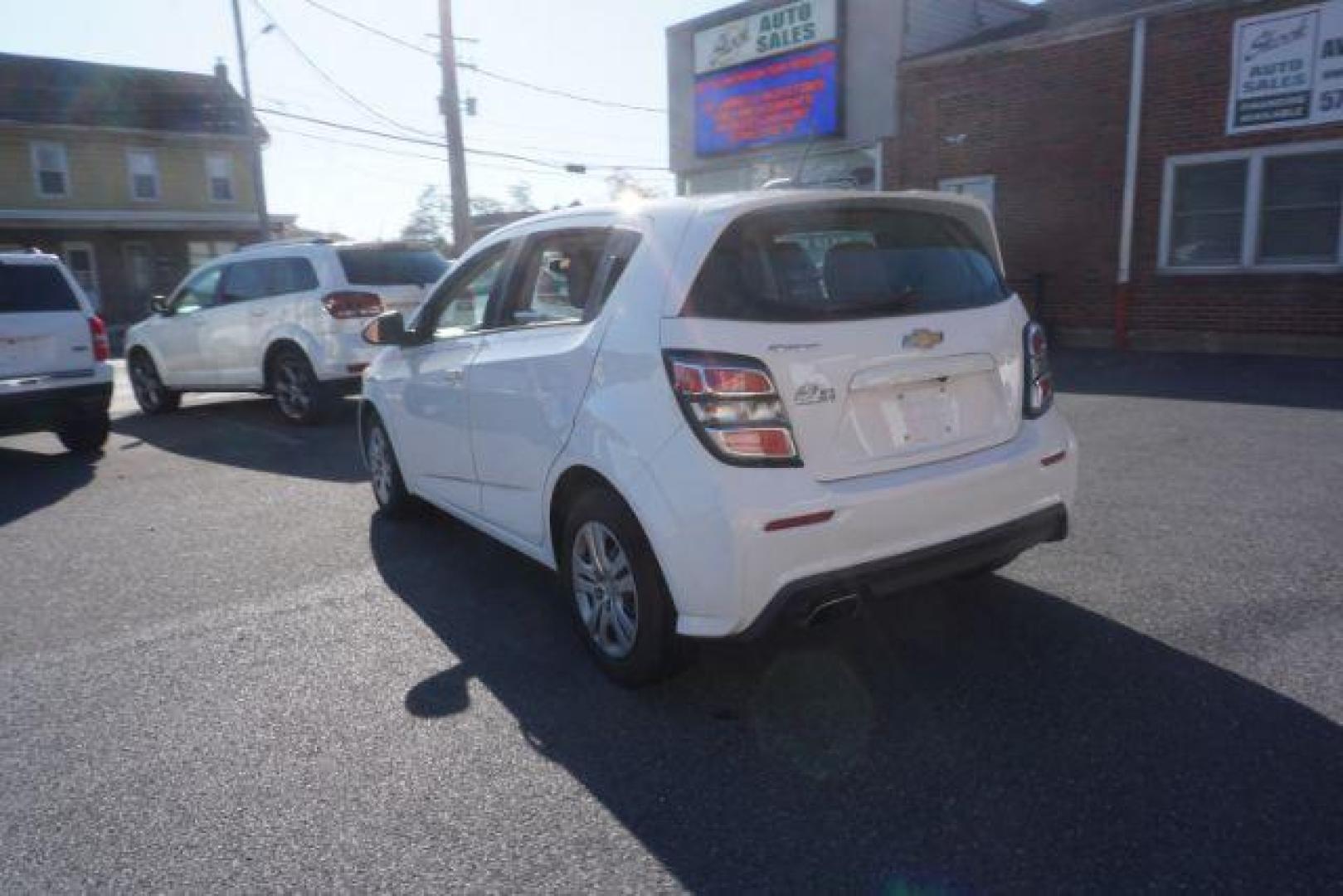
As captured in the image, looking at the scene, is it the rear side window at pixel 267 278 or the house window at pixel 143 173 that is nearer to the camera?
the rear side window at pixel 267 278

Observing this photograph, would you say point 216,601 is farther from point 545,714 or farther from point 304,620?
point 545,714

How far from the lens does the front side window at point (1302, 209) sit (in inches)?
457

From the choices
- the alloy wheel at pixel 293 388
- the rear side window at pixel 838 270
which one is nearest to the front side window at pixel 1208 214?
Answer: the rear side window at pixel 838 270

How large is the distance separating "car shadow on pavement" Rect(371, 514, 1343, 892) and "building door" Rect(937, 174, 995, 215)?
1231cm

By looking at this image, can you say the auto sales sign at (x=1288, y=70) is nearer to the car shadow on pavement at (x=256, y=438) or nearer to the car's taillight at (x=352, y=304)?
the car's taillight at (x=352, y=304)

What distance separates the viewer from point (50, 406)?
25.5ft

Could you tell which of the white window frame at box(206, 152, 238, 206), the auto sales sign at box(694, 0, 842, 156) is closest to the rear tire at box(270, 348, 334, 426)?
Answer: the auto sales sign at box(694, 0, 842, 156)

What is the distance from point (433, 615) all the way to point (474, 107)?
25.8 meters

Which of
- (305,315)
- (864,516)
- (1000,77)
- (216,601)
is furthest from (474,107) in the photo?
(864,516)

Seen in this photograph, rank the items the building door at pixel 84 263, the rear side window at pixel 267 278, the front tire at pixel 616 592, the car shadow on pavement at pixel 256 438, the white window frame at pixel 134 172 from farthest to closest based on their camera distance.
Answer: the white window frame at pixel 134 172
the building door at pixel 84 263
the rear side window at pixel 267 278
the car shadow on pavement at pixel 256 438
the front tire at pixel 616 592

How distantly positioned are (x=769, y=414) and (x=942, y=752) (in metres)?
1.16

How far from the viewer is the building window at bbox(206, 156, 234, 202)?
32312 millimetres

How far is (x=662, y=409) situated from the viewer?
3014mm

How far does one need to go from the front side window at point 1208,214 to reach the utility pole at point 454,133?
12.0m
